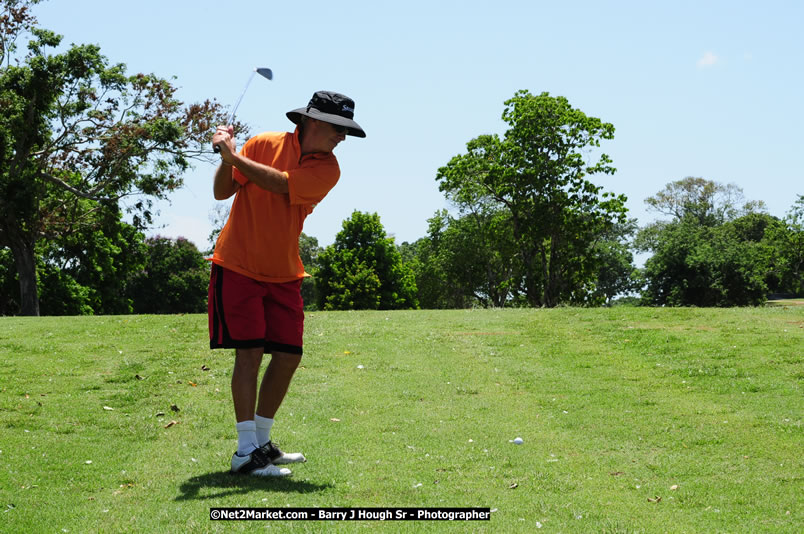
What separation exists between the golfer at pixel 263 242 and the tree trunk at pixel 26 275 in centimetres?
3093

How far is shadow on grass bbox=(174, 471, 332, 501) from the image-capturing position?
15.5 feet

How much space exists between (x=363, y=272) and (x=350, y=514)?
50.0 meters

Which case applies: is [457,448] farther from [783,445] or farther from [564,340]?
[564,340]

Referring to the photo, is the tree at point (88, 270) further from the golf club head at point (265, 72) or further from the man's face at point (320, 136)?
the man's face at point (320, 136)

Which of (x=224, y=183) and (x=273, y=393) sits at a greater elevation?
(x=224, y=183)

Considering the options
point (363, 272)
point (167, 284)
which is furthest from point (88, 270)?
point (363, 272)

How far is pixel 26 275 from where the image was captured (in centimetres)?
3347

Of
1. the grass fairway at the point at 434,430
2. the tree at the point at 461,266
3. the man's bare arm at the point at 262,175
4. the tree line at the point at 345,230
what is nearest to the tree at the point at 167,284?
the tree line at the point at 345,230

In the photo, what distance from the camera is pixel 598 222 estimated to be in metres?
38.6

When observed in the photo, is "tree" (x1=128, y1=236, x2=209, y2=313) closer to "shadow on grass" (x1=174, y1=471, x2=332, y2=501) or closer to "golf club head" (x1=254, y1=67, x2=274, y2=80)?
"golf club head" (x1=254, y1=67, x2=274, y2=80)

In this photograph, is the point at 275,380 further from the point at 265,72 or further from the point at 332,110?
the point at 265,72

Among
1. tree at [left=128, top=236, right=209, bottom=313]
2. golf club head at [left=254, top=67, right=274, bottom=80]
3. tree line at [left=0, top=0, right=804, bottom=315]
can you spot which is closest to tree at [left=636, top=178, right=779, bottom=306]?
tree line at [left=0, top=0, right=804, bottom=315]

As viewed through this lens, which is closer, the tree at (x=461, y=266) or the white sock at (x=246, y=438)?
the white sock at (x=246, y=438)

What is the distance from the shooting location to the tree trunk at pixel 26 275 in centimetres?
3297
